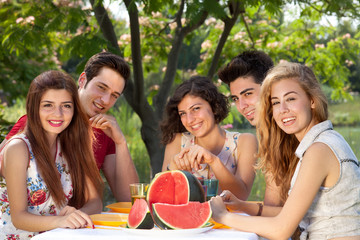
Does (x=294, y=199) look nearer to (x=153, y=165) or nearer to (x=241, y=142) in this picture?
(x=241, y=142)

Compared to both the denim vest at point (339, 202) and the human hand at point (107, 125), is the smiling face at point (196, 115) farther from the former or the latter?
the denim vest at point (339, 202)

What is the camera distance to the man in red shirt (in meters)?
3.30

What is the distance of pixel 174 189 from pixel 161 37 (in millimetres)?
5390

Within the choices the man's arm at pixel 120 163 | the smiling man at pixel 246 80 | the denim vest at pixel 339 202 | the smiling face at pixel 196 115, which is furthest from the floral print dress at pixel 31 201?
the smiling man at pixel 246 80

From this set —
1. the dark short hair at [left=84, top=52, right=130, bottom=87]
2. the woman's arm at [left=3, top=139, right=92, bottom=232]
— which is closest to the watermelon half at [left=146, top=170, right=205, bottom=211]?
the woman's arm at [left=3, top=139, right=92, bottom=232]

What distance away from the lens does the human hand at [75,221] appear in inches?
81.5

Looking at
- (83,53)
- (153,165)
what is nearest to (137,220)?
(83,53)

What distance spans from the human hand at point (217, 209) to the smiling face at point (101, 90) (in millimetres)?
1475

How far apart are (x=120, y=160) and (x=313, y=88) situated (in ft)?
4.95

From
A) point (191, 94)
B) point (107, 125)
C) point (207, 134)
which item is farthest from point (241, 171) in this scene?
point (107, 125)

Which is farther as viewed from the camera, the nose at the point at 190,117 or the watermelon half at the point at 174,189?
the nose at the point at 190,117

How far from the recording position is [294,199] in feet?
6.92

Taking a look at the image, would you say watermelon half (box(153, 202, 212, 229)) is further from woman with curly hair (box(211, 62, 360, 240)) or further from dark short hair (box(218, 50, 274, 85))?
dark short hair (box(218, 50, 274, 85))

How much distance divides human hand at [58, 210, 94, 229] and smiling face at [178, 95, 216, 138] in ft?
4.63
